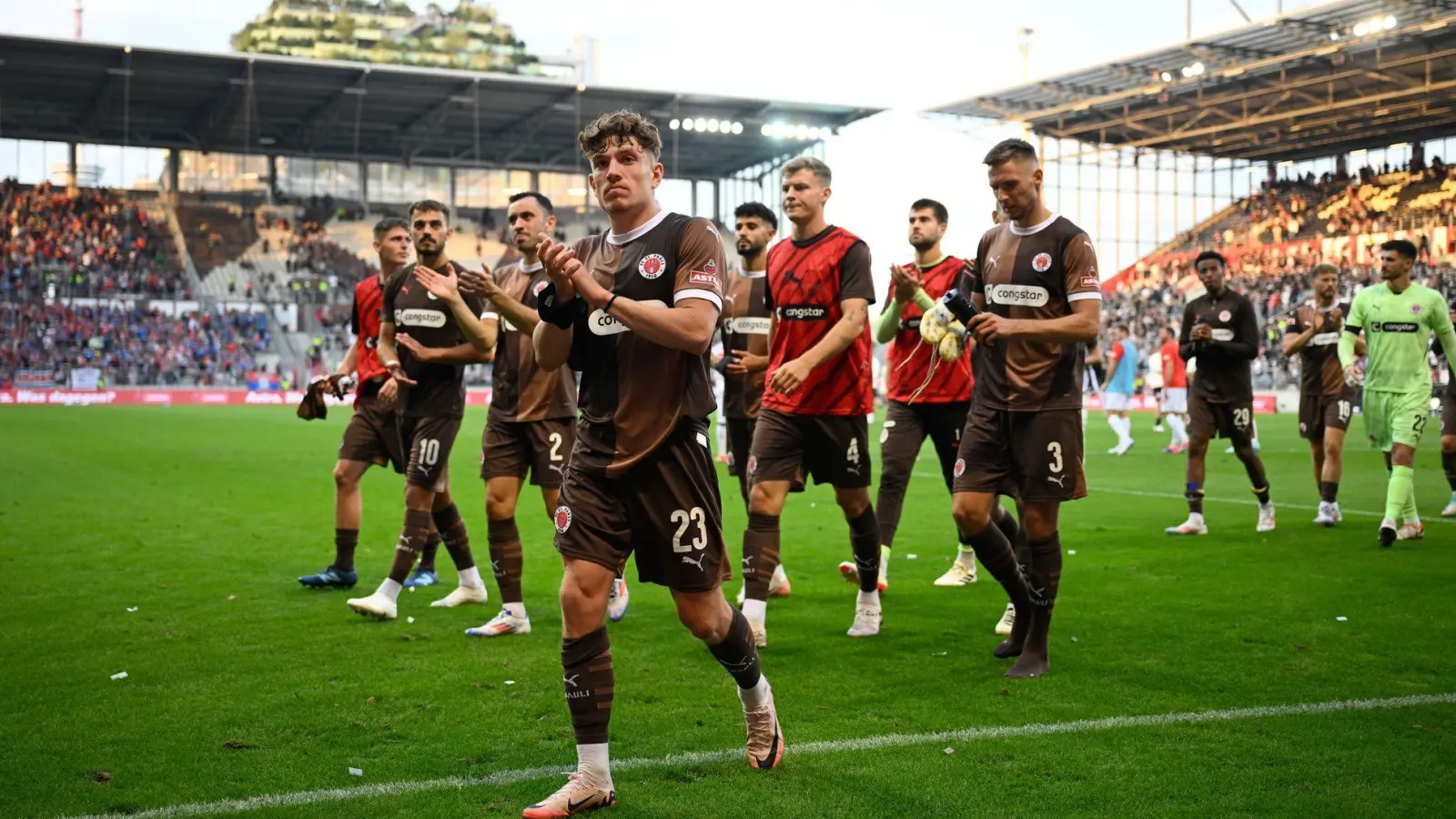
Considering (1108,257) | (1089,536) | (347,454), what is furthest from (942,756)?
(1108,257)

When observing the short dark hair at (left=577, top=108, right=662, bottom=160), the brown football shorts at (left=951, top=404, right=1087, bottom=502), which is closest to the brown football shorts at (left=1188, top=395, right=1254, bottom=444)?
the brown football shorts at (left=951, top=404, right=1087, bottom=502)

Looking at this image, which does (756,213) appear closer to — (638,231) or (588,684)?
(638,231)

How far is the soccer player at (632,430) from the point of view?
14.0 feet

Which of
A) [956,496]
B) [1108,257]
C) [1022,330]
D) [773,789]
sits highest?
[1108,257]

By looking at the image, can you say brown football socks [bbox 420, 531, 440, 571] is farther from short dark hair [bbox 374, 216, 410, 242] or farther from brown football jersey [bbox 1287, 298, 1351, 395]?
brown football jersey [bbox 1287, 298, 1351, 395]

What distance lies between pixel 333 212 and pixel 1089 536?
5487cm

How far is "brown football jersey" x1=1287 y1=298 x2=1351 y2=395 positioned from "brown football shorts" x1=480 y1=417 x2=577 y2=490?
7908 millimetres

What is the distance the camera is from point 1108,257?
5891 cm

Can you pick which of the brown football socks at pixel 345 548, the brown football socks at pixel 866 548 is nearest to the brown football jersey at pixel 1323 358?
the brown football socks at pixel 866 548

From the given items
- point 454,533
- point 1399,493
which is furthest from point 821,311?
point 1399,493

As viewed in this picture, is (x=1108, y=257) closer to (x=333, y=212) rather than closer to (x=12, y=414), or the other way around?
(x=333, y=212)

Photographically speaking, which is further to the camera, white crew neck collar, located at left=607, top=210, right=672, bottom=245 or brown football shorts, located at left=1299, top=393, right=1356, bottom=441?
brown football shorts, located at left=1299, top=393, right=1356, bottom=441

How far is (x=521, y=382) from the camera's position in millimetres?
7367

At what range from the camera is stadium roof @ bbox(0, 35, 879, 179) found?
47.6m
